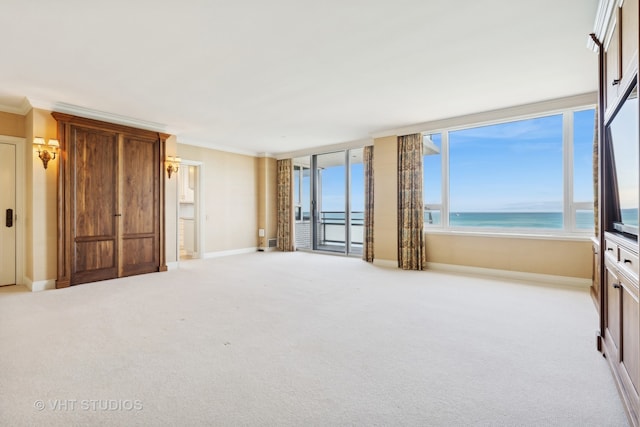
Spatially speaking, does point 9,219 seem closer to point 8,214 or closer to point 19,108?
point 8,214

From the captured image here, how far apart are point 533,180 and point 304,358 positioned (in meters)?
5.01

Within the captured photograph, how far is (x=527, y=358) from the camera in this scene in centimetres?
222

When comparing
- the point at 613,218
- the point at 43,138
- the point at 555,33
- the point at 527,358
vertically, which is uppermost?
the point at 555,33

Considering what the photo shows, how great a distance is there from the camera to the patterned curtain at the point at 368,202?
6.30 meters

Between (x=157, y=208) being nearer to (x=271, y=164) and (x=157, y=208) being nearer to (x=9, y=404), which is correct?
(x=271, y=164)

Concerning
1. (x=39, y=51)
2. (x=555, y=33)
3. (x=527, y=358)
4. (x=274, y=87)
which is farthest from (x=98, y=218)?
(x=555, y=33)

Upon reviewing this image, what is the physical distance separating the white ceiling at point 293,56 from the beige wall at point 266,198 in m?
3.18

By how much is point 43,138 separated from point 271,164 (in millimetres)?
4685

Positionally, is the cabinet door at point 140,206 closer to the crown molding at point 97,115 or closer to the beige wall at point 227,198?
the crown molding at point 97,115

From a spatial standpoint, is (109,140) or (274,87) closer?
(274,87)

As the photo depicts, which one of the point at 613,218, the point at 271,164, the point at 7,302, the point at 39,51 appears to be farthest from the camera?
the point at 271,164

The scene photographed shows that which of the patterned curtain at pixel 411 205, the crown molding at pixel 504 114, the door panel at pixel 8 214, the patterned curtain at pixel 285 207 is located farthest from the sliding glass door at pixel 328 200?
the door panel at pixel 8 214

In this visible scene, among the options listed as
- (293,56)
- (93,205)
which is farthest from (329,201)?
(293,56)

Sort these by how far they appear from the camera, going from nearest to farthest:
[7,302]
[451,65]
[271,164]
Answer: [451,65] → [7,302] → [271,164]
